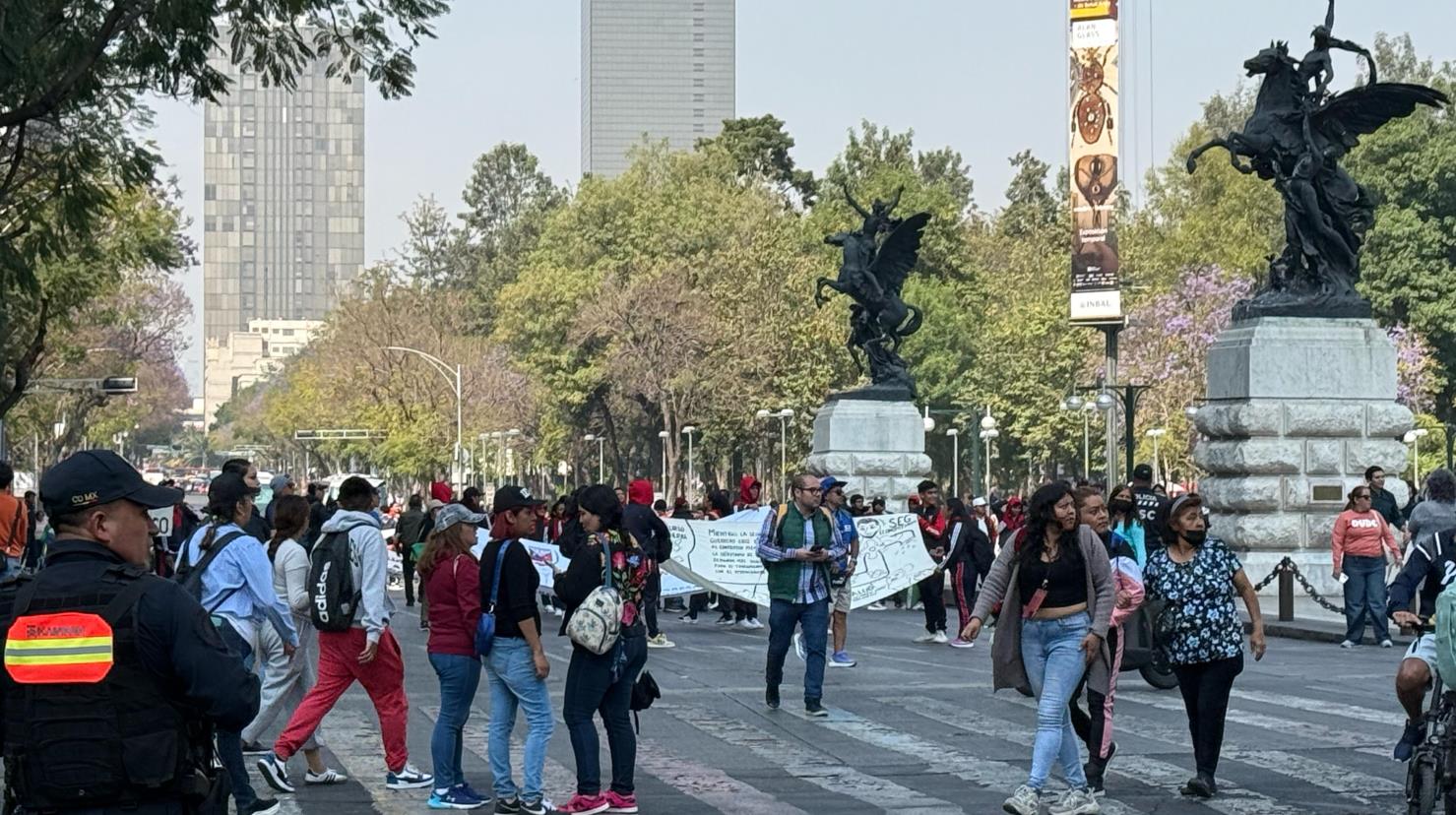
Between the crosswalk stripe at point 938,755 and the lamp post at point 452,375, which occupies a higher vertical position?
the lamp post at point 452,375

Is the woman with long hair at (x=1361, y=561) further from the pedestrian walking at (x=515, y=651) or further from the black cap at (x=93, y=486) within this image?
the black cap at (x=93, y=486)

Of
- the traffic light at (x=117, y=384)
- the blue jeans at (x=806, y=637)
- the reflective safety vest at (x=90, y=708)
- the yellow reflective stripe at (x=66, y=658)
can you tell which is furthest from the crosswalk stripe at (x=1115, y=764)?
the traffic light at (x=117, y=384)

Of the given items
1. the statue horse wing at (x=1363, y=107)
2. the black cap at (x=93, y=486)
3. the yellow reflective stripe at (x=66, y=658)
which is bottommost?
the yellow reflective stripe at (x=66, y=658)

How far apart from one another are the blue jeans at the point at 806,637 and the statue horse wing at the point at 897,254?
83.6 feet

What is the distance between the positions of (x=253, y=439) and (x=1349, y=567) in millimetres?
165287

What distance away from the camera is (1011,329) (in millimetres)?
74625

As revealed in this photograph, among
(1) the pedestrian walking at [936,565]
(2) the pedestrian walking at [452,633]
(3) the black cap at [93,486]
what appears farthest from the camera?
(1) the pedestrian walking at [936,565]

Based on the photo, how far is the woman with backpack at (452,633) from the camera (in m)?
11.2

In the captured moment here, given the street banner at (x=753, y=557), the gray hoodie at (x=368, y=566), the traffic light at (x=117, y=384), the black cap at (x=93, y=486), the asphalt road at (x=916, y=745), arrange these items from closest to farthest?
1. the black cap at (x=93, y=486)
2. the asphalt road at (x=916, y=745)
3. the gray hoodie at (x=368, y=566)
4. the street banner at (x=753, y=557)
5. the traffic light at (x=117, y=384)

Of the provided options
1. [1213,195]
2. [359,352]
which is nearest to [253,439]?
[359,352]

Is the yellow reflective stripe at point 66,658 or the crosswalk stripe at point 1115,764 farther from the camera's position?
the crosswalk stripe at point 1115,764

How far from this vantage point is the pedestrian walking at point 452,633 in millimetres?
11164

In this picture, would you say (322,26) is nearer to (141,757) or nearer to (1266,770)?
(1266,770)

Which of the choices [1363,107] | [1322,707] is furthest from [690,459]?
[1322,707]
